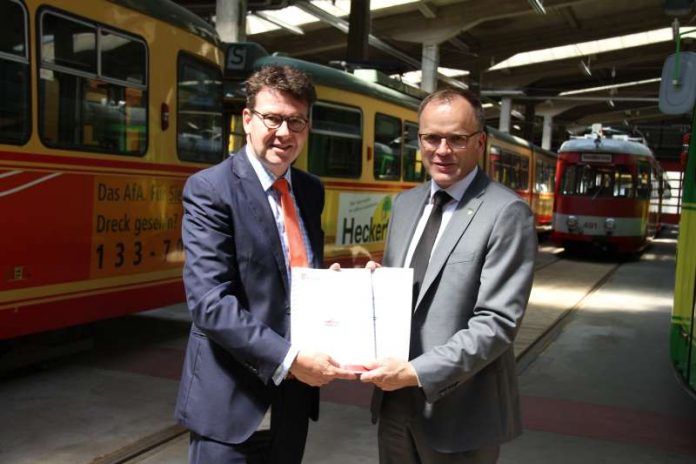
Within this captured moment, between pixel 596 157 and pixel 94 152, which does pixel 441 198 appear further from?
pixel 596 157

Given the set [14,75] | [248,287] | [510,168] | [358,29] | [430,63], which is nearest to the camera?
[248,287]

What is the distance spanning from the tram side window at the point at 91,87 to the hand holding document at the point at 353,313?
450cm

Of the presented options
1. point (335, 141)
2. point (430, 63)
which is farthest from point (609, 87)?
point (335, 141)

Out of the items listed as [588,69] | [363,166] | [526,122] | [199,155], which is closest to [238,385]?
[199,155]

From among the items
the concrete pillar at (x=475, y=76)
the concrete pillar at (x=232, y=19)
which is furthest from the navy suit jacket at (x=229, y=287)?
the concrete pillar at (x=475, y=76)

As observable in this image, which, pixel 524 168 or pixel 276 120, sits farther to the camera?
pixel 524 168

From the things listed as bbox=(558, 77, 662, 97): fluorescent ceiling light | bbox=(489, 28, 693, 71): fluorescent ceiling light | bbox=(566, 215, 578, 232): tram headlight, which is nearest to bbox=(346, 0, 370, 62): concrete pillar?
bbox=(566, 215, 578, 232): tram headlight

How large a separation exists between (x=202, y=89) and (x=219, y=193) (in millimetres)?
6059

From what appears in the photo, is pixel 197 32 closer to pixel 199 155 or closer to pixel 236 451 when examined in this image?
pixel 199 155

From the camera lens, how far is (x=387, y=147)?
1211 cm

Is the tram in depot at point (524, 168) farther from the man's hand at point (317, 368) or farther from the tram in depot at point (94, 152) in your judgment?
the man's hand at point (317, 368)

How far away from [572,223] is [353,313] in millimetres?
18102

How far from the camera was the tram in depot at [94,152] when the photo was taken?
585 centimetres

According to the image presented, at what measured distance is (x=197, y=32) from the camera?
8078 mm
